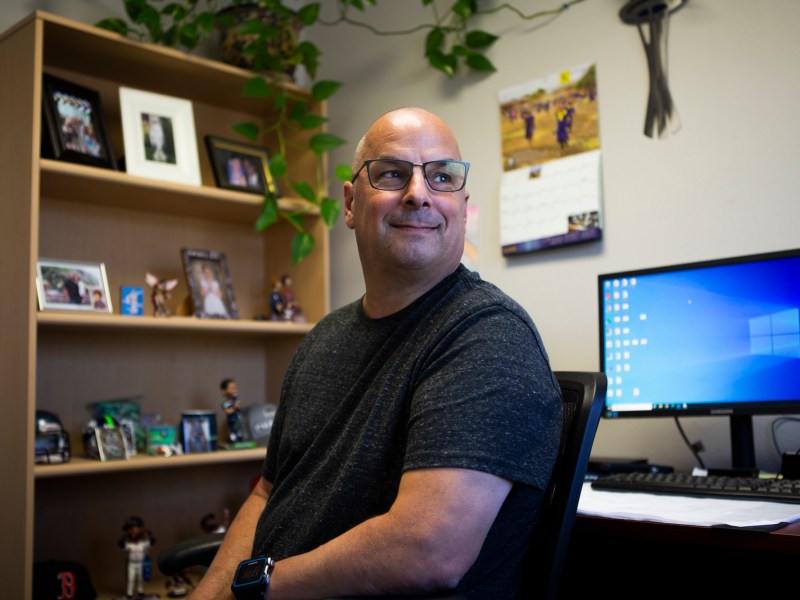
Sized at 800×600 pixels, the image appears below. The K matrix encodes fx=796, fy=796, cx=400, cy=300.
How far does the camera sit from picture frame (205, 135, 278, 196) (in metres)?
2.61

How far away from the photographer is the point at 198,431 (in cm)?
245

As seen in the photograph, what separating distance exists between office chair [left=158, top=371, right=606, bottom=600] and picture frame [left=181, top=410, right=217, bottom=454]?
1.54 meters

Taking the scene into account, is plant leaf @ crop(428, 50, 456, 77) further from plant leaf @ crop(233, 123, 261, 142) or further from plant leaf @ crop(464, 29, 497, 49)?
plant leaf @ crop(233, 123, 261, 142)

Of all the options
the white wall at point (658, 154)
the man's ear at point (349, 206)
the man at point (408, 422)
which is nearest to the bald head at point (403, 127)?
the man at point (408, 422)

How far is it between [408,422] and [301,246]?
5.10 feet

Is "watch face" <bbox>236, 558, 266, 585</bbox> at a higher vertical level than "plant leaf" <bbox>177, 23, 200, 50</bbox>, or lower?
lower

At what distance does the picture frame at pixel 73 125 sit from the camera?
2.21 m

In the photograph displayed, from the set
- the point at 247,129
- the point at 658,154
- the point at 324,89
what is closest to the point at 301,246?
the point at 247,129

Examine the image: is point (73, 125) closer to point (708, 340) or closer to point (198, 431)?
point (198, 431)

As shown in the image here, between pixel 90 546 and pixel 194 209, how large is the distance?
1.10m

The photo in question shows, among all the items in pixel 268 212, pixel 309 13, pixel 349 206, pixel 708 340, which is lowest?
pixel 708 340

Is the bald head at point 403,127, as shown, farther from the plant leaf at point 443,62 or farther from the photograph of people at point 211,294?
the photograph of people at point 211,294

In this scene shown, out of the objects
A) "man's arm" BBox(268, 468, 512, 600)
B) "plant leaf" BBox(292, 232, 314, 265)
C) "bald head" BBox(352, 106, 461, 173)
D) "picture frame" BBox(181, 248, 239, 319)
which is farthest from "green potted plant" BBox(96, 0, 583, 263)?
"man's arm" BBox(268, 468, 512, 600)

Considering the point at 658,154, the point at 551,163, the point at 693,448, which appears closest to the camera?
the point at 693,448
